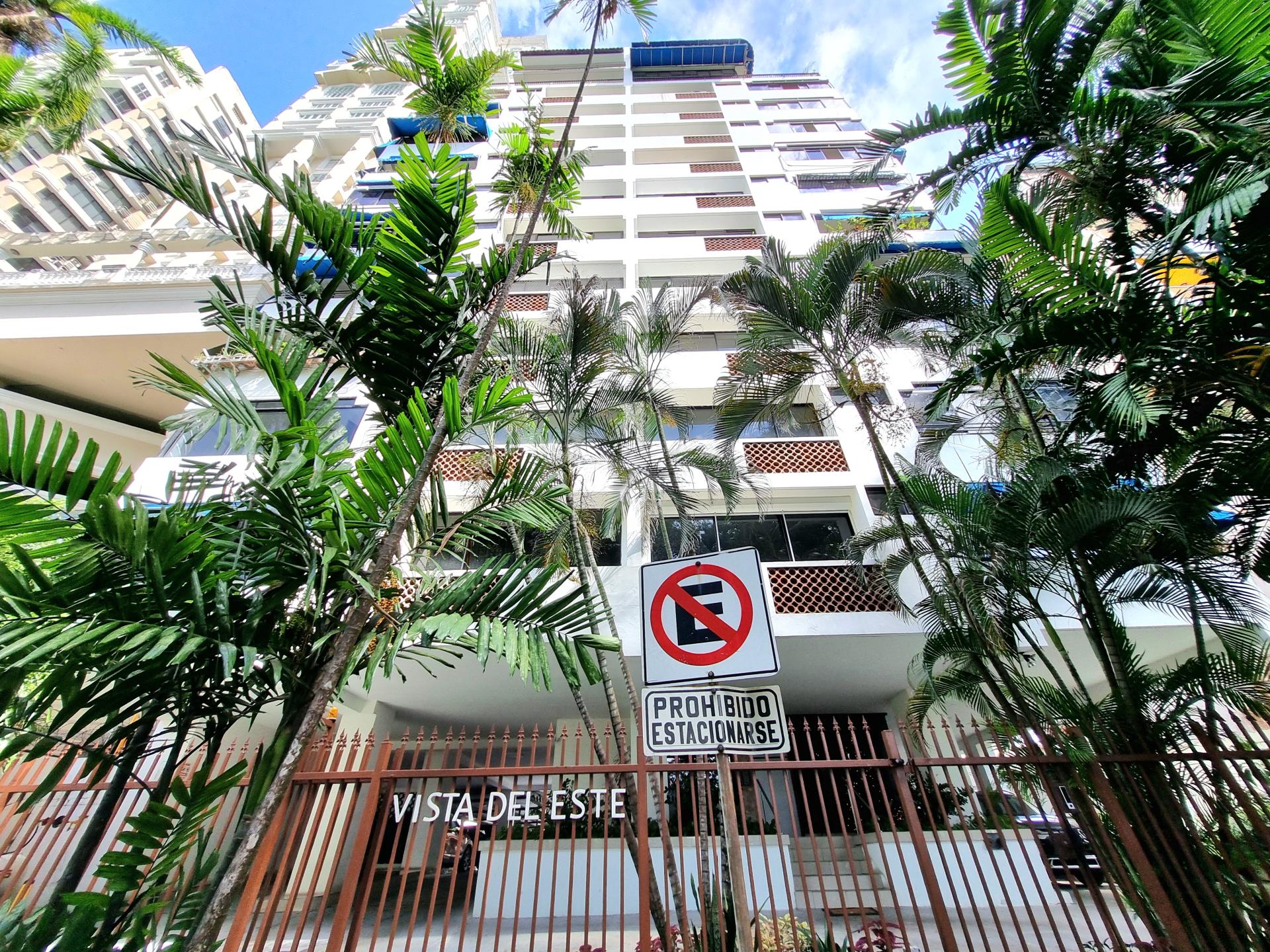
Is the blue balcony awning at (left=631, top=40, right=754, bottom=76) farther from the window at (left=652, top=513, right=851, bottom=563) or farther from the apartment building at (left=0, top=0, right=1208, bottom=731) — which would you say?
the window at (left=652, top=513, right=851, bottom=563)

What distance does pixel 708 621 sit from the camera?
7.40 feet

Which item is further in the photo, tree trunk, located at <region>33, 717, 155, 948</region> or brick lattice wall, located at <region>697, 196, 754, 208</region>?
brick lattice wall, located at <region>697, 196, 754, 208</region>

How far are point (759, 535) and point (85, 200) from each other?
35.5 m

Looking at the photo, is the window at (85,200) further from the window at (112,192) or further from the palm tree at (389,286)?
the palm tree at (389,286)

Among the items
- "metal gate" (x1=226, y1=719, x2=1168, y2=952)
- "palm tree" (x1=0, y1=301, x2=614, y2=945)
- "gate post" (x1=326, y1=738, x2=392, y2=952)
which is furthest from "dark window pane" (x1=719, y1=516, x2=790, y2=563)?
"palm tree" (x1=0, y1=301, x2=614, y2=945)

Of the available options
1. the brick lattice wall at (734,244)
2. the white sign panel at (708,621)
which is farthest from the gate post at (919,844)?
the brick lattice wall at (734,244)

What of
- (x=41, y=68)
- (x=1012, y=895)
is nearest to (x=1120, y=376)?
(x=1012, y=895)

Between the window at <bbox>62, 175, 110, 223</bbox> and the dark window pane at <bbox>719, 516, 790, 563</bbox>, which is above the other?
the window at <bbox>62, 175, 110, 223</bbox>

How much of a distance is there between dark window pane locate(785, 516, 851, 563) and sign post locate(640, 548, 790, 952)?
8.06 m

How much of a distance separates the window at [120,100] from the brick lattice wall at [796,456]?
3347 cm

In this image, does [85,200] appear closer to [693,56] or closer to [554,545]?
[693,56]

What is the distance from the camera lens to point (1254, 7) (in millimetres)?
3570

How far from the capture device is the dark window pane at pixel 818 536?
1005 cm

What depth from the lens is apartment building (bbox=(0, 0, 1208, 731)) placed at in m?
8.59
